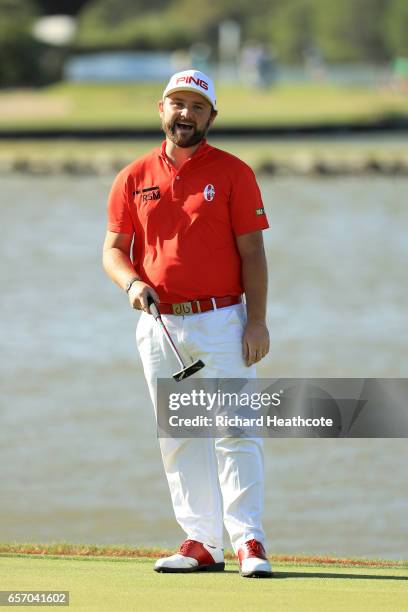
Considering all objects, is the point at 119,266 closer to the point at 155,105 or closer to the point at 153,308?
the point at 153,308

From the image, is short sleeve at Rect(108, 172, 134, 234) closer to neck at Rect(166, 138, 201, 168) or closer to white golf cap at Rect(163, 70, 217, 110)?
neck at Rect(166, 138, 201, 168)

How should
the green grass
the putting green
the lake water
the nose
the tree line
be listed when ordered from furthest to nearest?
1. the tree line
2. the green grass
3. the lake water
4. the nose
5. the putting green

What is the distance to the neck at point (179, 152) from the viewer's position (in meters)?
6.31

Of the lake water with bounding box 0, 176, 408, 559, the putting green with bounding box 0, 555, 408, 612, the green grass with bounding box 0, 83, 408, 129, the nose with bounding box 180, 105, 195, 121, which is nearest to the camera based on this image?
the putting green with bounding box 0, 555, 408, 612

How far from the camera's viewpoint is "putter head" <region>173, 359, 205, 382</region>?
20.3 feet

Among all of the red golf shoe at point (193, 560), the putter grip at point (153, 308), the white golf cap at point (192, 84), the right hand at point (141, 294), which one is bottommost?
the red golf shoe at point (193, 560)

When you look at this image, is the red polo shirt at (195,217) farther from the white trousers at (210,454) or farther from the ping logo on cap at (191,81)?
the ping logo on cap at (191,81)

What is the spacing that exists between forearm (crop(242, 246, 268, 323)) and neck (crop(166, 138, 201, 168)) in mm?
421

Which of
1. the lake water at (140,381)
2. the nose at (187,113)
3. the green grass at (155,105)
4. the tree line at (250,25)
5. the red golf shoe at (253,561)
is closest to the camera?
the red golf shoe at (253,561)

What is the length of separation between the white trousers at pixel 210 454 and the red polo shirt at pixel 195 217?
120 mm

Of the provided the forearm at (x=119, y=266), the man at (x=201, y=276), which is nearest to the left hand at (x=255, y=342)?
the man at (x=201, y=276)

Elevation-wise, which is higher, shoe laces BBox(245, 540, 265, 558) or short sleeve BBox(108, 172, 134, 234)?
short sleeve BBox(108, 172, 134, 234)

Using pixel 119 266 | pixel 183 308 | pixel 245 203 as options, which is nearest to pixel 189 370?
pixel 183 308

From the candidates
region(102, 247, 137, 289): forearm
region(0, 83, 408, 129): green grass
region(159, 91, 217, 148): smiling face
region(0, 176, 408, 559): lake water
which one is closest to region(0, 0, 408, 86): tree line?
region(0, 83, 408, 129): green grass
